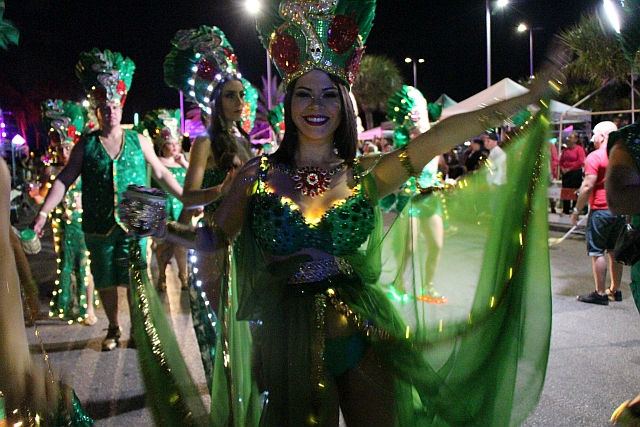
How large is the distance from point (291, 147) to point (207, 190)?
4.67ft

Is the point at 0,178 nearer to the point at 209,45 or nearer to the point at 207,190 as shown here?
the point at 207,190

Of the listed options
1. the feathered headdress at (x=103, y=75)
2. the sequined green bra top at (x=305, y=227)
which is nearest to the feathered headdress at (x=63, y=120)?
the feathered headdress at (x=103, y=75)

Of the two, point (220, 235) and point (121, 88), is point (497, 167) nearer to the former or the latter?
point (220, 235)

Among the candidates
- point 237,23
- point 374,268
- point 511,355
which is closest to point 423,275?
point 374,268

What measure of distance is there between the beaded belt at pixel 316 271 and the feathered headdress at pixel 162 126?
22.6 ft

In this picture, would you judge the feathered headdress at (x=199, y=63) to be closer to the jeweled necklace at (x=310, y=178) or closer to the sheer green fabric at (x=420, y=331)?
the jeweled necklace at (x=310, y=178)

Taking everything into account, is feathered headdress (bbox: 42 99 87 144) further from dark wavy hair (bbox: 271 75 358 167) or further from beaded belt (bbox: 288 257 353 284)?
beaded belt (bbox: 288 257 353 284)

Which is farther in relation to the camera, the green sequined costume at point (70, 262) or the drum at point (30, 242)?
the green sequined costume at point (70, 262)

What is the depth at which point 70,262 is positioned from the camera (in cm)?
667

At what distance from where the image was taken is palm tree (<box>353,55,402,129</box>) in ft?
157

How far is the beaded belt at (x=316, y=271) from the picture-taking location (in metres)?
2.43

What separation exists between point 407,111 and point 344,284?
4.59 meters

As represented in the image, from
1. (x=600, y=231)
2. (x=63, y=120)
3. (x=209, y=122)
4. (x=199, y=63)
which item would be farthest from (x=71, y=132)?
(x=600, y=231)

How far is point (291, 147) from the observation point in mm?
2686
